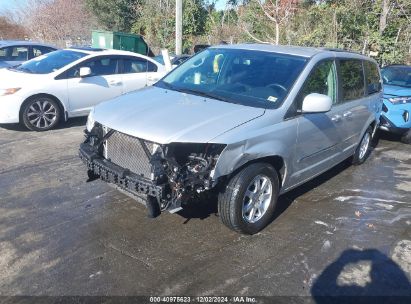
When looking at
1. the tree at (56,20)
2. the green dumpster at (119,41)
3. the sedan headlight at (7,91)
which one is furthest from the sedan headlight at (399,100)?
the tree at (56,20)

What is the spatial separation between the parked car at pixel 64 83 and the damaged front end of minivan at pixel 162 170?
422 cm

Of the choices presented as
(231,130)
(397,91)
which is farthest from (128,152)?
(397,91)

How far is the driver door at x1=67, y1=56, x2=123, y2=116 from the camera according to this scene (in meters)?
7.93

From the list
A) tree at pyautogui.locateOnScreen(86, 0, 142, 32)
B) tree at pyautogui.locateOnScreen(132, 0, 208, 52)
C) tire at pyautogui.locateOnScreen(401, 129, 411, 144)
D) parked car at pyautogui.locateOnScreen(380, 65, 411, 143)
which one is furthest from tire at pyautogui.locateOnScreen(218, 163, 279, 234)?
tree at pyautogui.locateOnScreen(86, 0, 142, 32)

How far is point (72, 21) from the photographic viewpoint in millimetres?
25781

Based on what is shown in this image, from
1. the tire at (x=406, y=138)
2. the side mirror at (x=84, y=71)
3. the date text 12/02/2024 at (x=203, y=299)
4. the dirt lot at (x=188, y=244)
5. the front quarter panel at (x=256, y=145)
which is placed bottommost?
the date text 12/02/2024 at (x=203, y=299)

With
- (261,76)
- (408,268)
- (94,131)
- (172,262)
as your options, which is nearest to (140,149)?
(94,131)

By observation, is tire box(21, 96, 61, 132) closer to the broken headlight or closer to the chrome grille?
the chrome grille

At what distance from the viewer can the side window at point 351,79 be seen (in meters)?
5.09

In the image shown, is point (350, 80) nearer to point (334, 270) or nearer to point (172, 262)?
point (334, 270)

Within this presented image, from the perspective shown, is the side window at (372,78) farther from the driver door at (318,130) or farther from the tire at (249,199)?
the tire at (249,199)

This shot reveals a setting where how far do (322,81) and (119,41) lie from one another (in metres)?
16.2

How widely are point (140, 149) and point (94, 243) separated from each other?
1.01m

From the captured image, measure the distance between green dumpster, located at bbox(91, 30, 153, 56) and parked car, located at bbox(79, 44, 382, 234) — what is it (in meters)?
15.0
